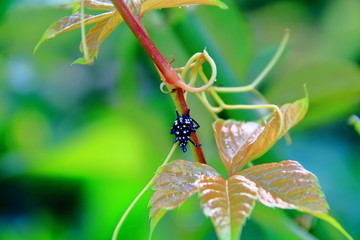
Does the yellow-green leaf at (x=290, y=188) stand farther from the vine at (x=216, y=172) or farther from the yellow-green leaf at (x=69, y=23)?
the yellow-green leaf at (x=69, y=23)

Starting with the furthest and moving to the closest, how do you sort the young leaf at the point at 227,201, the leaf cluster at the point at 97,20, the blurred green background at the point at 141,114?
the blurred green background at the point at 141,114
the leaf cluster at the point at 97,20
the young leaf at the point at 227,201

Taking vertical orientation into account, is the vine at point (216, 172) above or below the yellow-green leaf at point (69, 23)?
below

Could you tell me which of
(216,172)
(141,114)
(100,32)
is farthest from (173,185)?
(141,114)

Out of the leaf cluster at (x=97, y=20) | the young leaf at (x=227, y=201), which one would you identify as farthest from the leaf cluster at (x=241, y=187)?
the leaf cluster at (x=97, y=20)

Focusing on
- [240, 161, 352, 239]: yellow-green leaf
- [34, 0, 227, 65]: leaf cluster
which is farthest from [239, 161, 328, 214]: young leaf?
[34, 0, 227, 65]: leaf cluster

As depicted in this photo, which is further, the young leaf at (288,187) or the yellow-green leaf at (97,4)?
the yellow-green leaf at (97,4)

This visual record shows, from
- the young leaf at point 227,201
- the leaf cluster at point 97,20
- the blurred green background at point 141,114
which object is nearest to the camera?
the young leaf at point 227,201

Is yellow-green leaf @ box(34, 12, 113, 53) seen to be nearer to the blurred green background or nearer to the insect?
the insect

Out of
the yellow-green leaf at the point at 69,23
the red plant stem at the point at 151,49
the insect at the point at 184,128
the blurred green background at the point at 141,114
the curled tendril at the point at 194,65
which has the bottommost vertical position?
the blurred green background at the point at 141,114
